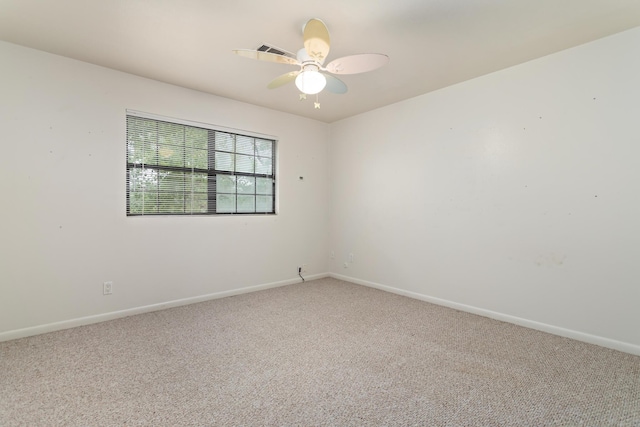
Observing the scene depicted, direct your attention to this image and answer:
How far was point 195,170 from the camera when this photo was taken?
11.6ft

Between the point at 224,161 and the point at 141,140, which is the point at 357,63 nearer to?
the point at 224,161

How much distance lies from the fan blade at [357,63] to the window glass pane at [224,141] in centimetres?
205

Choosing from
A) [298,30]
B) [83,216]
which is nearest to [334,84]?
[298,30]

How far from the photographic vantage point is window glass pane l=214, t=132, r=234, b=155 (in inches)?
147

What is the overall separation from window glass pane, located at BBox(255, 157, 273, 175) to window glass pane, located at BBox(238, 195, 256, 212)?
0.39 metres

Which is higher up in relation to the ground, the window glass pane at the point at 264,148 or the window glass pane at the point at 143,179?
the window glass pane at the point at 264,148

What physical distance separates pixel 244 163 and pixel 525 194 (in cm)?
313

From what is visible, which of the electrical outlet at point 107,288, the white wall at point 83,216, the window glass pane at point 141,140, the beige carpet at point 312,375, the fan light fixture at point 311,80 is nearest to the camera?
the beige carpet at point 312,375

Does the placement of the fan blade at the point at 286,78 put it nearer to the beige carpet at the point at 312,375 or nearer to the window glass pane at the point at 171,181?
the window glass pane at the point at 171,181

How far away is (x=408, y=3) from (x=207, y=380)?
2708mm

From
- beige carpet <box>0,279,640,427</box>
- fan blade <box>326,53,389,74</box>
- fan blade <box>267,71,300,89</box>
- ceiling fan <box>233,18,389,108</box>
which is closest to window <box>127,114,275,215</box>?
beige carpet <box>0,279,640,427</box>

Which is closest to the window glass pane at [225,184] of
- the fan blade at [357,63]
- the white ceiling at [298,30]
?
the white ceiling at [298,30]

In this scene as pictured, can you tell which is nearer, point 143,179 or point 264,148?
point 143,179

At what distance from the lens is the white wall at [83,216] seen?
255 cm
